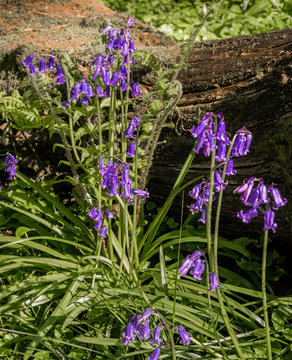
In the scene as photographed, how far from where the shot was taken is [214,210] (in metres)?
3.51

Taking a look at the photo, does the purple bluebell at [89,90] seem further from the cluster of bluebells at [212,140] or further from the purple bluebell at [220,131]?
the purple bluebell at [220,131]

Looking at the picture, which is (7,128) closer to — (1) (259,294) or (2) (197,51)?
(2) (197,51)

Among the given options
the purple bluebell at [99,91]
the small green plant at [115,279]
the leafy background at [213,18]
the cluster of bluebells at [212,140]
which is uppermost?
the leafy background at [213,18]

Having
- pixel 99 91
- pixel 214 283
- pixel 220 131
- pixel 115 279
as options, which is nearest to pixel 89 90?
pixel 99 91

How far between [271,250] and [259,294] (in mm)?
669

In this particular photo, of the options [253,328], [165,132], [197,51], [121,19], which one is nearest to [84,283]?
[253,328]

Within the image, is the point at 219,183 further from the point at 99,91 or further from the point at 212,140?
the point at 99,91

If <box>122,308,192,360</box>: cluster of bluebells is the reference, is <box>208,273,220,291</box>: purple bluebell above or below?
above

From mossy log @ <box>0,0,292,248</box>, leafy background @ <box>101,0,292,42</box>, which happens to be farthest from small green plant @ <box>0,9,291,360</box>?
leafy background @ <box>101,0,292,42</box>

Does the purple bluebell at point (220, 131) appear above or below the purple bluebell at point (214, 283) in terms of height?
above

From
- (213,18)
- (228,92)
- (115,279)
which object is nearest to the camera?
(115,279)

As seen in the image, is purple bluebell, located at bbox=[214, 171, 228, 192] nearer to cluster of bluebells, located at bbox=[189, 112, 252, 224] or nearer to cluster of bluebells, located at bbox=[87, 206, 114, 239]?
cluster of bluebells, located at bbox=[189, 112, 252, 224]

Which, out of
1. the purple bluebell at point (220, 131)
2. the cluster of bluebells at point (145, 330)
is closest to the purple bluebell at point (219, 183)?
the purple bluebell at point (220, 131)

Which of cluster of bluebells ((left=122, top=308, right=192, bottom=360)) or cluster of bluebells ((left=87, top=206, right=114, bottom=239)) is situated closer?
cluster of bluebells ((left=122, top=308, right=192, bottom=360))
